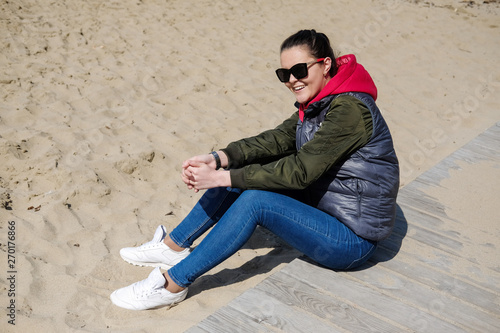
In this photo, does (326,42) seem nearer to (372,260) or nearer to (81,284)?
(372,260)

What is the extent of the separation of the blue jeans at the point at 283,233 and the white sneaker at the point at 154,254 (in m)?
0.45

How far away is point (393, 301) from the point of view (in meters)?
2.30

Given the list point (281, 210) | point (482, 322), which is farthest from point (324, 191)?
point (482, 322)

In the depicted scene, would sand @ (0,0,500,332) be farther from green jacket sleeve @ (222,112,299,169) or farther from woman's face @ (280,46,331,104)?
woman's face @ (280,46,331,104)

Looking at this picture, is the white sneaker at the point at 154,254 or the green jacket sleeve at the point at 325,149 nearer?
the green jacket sleeve at the point at 325,149

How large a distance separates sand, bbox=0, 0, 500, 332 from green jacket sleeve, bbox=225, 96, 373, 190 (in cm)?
81

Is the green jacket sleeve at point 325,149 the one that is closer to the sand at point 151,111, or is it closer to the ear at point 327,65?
the ear at point 327,65

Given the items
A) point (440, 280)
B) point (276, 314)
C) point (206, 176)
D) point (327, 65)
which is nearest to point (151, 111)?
point (206, 176)

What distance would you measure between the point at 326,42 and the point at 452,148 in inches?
119

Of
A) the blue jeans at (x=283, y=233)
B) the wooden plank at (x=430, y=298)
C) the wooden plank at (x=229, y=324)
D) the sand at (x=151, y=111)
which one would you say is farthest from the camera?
the sand at (x=151, y=111)

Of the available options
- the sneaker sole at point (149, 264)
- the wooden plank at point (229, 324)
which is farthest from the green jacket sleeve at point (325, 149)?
the sneaker sole at point (149, 264)

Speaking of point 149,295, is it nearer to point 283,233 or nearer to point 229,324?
point 229,324

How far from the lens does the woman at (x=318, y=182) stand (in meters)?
2.29

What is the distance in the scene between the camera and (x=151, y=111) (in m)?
4.85
